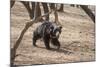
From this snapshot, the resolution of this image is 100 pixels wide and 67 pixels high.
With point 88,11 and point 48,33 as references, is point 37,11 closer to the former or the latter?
point 48,33

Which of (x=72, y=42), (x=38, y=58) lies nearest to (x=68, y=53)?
(x=72, y=42)

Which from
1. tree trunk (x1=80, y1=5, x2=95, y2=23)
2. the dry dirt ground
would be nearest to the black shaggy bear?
the dry dirt ground

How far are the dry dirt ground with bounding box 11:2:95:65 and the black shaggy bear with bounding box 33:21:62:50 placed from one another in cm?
4

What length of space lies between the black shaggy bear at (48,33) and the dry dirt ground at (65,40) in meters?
0.04

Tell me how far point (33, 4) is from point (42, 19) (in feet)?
0.56

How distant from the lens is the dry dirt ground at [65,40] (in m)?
1.83

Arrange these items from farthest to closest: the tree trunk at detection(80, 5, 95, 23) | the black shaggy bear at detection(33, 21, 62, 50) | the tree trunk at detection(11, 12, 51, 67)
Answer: the tree trunk at detection(80, 5, 95, 23) → the black shaggy bear at detection(33, 21, 62, 50) → the tree trunk at detection(11, 12, 51, 67)

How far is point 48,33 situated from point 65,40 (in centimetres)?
20

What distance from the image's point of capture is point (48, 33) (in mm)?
1956

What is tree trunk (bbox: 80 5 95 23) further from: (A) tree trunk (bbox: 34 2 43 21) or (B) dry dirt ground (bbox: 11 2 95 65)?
(A) tree trunk (bbox: 34 2 43 21)

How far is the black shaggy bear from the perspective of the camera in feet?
6.26

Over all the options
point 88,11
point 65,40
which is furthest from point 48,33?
point 88,11
